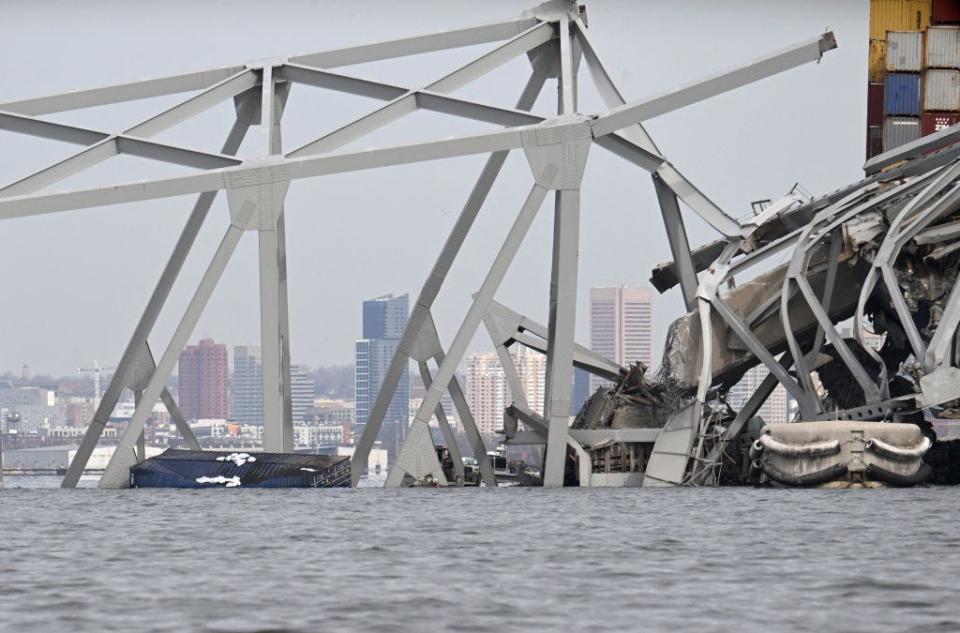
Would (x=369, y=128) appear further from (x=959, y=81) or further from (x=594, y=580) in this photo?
(x=959, y=81)

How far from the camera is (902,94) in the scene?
345 feet

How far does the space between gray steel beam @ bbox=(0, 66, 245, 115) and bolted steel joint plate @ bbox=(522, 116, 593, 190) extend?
41.6ft

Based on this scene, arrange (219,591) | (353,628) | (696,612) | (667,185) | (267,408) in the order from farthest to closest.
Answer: (667,185), (267,408), (219,591), (696,612), (353,628)

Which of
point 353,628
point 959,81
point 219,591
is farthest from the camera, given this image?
point 959,81

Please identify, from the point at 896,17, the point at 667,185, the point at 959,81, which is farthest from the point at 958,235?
the point at 896,17

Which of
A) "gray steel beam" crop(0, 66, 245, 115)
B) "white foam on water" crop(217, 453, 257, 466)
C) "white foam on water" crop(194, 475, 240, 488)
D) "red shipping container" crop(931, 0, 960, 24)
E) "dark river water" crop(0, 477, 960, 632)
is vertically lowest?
"white foam on water" crop(194, 475, 240, 488)

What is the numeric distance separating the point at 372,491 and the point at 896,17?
5882cm

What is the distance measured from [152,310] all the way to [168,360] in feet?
22.5

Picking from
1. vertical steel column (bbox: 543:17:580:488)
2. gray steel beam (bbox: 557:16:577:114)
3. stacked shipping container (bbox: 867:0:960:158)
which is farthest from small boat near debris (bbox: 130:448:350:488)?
stacked shipping container (bbox: 867:0:960:158)

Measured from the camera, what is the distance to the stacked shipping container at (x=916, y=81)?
103562 mm

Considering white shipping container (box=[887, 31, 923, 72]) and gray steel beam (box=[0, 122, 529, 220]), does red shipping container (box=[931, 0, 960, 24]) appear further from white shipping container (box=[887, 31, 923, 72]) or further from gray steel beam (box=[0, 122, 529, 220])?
gray steel beam (box=[0, 122, 529, 220])

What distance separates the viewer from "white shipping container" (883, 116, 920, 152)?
105m

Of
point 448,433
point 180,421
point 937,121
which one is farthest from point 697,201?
point 937,121

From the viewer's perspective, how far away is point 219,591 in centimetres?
→ 2662
